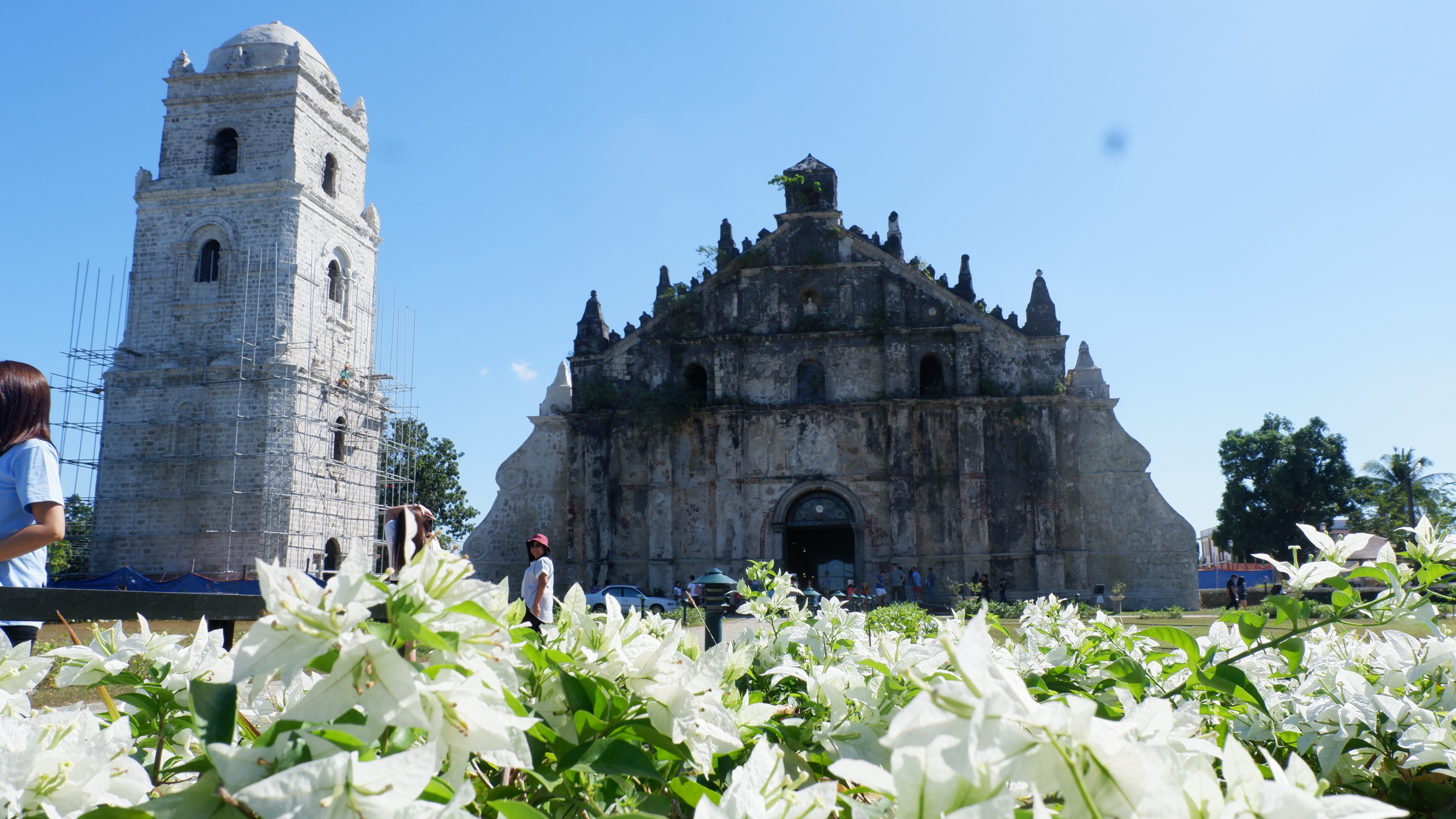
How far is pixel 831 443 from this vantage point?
71.3ft

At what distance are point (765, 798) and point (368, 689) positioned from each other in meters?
0.43

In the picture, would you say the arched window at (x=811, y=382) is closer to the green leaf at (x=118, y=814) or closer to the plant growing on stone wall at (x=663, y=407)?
the plant growing on stone wall at (x=663, y=407)

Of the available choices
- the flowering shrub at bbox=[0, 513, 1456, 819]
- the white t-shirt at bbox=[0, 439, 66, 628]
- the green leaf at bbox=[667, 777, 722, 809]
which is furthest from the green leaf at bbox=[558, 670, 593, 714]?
the white t-shirt at bbox=[0, 439, 66, 628]

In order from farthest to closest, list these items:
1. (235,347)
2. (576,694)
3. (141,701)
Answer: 1. (235,347)
2. (141,701)
3. (576,694)

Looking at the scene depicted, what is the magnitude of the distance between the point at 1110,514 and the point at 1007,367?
3.88m

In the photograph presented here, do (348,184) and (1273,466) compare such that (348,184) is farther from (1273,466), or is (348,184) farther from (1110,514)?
(1273,466)

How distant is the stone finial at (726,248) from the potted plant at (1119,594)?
10987 millimetres

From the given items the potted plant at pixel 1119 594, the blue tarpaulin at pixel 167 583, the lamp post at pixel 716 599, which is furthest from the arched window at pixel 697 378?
the lamp post at pixel 716 599

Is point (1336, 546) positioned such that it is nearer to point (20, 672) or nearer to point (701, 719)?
point (701, 719)

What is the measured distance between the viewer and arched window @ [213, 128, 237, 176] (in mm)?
28594

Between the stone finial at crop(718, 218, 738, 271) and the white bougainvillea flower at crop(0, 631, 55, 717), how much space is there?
70.5 ft

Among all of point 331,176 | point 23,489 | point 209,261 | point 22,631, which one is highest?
point 331,176

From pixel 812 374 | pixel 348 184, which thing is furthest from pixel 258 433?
pixel 812 374

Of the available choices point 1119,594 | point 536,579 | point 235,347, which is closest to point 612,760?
point 536,579
